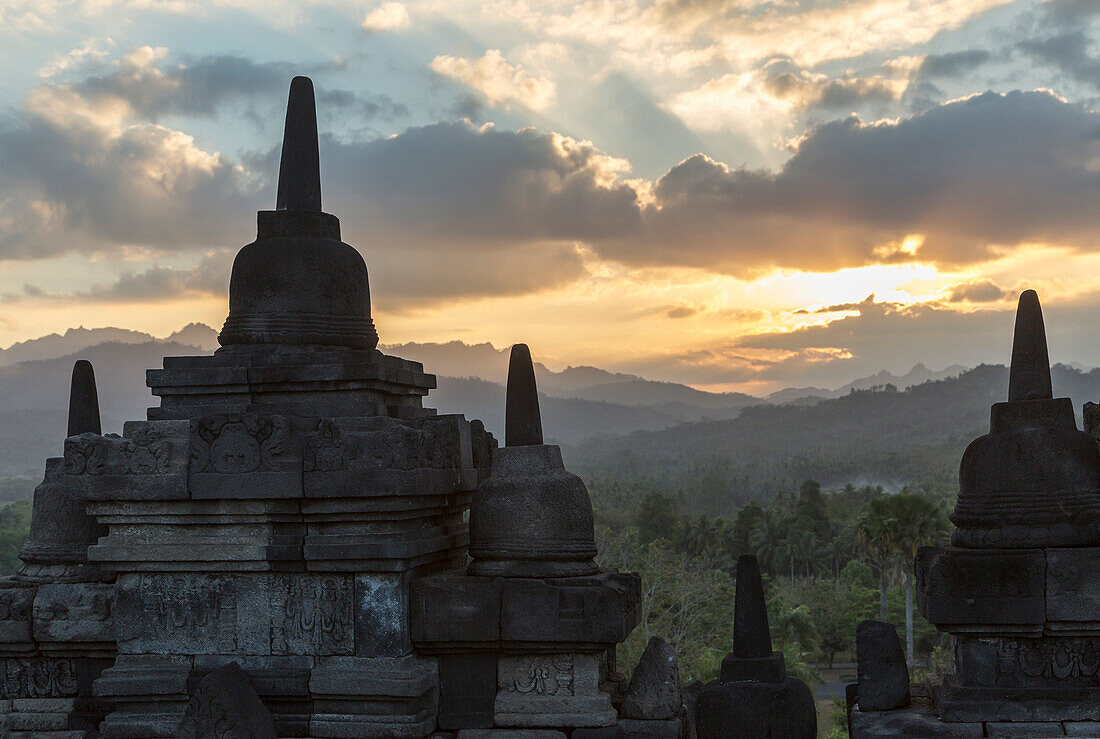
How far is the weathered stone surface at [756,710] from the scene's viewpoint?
613 centimetres

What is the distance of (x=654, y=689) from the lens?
544 cm

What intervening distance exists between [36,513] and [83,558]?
19.6 inches

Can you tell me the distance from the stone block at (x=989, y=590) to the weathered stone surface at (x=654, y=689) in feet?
5.01

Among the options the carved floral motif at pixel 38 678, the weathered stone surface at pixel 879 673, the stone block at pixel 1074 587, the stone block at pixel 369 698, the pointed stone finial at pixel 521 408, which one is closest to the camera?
the stone block at pixel 369 698

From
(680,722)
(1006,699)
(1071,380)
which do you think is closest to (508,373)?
(680,722)

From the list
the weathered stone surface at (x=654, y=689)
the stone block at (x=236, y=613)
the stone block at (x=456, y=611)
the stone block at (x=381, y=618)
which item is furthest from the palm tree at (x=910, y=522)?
the stone block at (x=236, y=613)

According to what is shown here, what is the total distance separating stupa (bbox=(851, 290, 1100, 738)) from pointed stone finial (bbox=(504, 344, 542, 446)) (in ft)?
8.04

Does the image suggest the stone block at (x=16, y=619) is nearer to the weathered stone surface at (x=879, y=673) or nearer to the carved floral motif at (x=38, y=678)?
the carved floral motif at (x=38, y=678)

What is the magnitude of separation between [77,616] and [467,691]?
2479mm

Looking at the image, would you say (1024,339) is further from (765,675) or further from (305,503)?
(305,503)

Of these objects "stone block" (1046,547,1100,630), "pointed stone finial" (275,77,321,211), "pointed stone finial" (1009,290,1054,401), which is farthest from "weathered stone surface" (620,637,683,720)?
"pointed stone finial" (275,77,321,211)

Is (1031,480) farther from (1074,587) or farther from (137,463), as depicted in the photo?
(137,463)

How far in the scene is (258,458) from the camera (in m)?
5.43

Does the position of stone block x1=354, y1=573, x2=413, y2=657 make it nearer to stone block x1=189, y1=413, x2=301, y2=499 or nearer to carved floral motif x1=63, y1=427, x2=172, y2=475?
stone block x1=189, y1=413, x2=301, y2=499
